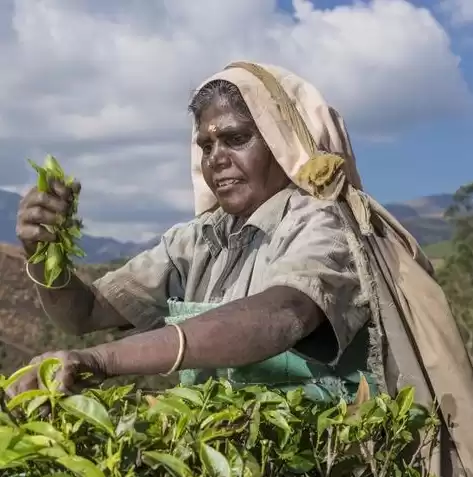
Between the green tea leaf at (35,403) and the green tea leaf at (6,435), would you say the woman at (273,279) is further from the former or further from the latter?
the green tea leaf at (6,435)

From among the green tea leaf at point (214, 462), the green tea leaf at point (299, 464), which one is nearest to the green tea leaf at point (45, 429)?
the green tea leaf at point (214, 462)

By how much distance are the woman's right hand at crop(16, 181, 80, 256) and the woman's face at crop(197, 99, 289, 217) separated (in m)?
0.47

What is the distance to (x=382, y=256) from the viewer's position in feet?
7.55

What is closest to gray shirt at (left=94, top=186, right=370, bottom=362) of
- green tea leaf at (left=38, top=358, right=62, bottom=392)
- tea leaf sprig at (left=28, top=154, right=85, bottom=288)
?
tea leaf sprig at (left=28, top=154, right=85, bottom=288)

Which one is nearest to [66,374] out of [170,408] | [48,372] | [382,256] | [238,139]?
[48,372]

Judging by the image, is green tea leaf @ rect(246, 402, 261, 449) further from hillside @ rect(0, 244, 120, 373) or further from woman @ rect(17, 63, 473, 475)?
hillside @ rect(0, 244, 120, 373)

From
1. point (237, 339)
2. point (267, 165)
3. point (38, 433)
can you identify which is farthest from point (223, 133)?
point (38, 433)

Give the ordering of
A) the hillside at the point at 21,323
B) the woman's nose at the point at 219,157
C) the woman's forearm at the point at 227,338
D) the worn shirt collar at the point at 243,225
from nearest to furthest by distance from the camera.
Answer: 1. the woman's forearm at the point at 227,338
2. the worn shirt collar at the point at 243,225
3. the woman's nose at the point at 219,157
4. the hillside at the point at 21,323

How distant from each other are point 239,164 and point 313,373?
24.5 inches

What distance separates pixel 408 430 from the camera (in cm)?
189

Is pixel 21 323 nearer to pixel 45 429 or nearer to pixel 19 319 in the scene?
pixel 19 319

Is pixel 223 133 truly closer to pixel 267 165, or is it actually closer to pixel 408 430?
pixel 267 165

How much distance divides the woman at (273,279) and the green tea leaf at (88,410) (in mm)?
219

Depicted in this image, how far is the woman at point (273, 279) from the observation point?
189cm
